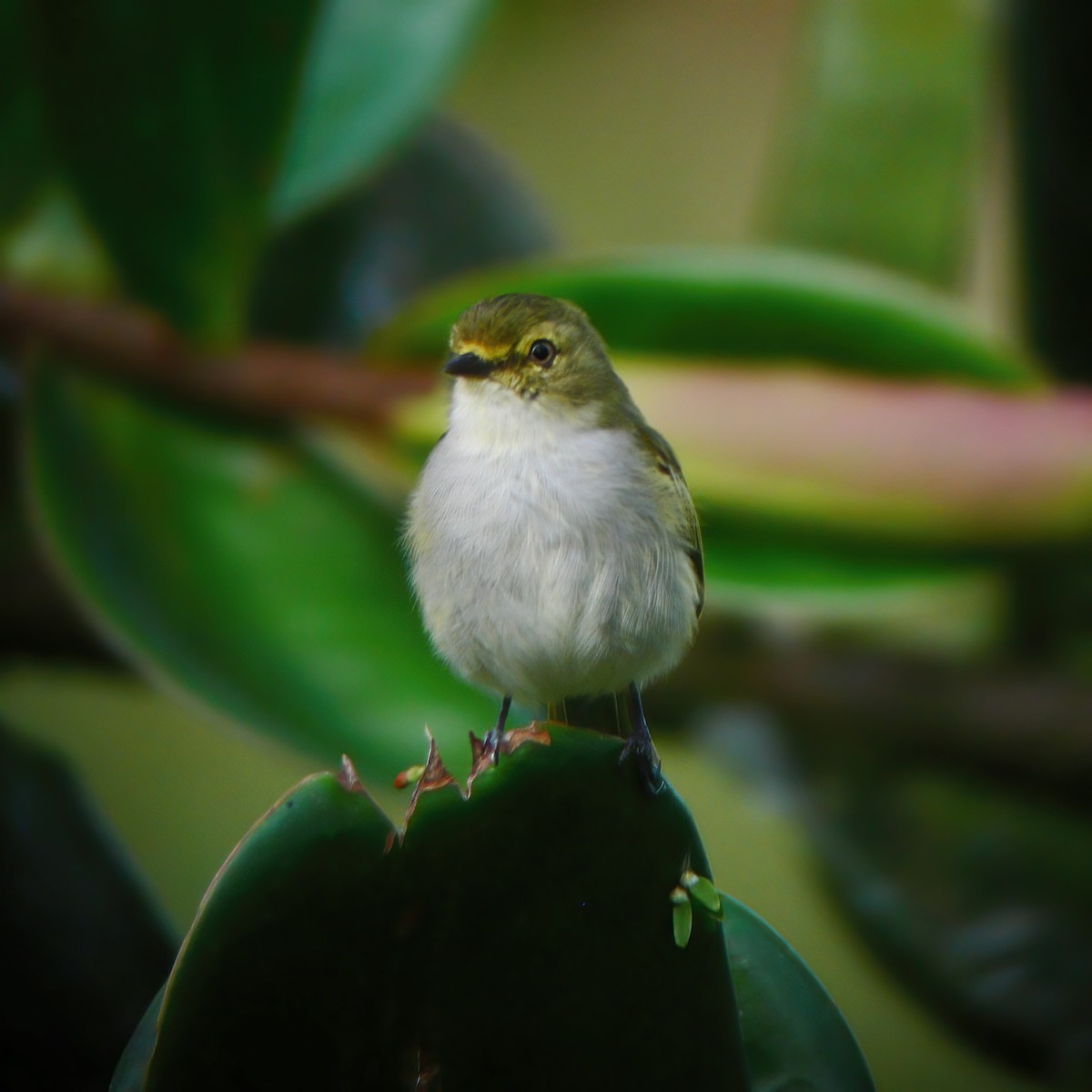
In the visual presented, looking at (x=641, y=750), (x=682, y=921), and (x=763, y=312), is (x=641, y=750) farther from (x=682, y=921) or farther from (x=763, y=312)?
(x=763, y=312)

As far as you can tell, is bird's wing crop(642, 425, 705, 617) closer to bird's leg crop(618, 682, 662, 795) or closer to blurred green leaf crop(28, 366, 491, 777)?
bird's leg crop(618, 682, 662, 795)

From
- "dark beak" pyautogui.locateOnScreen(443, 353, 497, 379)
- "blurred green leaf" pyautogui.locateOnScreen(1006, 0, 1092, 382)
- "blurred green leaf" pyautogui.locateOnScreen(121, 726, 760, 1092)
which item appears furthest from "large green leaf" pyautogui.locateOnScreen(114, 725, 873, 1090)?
"blurred green leaf" pyautogui.locateOnScreen(1006, 0, 1092, 382)

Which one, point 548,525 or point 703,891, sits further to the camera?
point 548,525

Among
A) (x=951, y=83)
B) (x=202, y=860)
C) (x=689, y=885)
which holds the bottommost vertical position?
(x=202, y=860)

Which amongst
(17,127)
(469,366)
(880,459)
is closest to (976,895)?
(880,459)

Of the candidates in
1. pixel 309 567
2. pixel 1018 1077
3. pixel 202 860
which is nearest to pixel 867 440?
pixel 309 567

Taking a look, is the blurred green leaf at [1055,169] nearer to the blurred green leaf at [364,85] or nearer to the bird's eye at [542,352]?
the blurred green leaf at [364,85]

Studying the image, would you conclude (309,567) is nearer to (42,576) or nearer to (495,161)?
(42,576)
